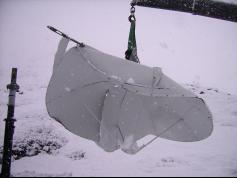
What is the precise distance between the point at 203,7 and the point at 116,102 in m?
1.82

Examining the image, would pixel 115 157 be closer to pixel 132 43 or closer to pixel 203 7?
pixel 132 43

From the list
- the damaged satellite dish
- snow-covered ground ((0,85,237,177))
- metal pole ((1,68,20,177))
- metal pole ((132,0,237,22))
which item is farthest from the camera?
snow-covered ground ((0,85,237,177))

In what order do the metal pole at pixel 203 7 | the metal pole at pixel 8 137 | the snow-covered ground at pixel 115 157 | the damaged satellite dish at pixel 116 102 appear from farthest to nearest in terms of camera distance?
the snow-covered ground at pixel 115 157
the metal pole at pixel 8 137
the damaged satellite dish at pixel 116 102
the metal pole at pixel 203 7

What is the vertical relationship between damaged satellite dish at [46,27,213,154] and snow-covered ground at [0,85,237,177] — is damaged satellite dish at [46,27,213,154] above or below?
above

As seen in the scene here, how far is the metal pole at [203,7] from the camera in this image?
3.16 meters

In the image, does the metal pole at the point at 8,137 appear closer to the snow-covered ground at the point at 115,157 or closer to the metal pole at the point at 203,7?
the snow-covered ground at the point at 115,157

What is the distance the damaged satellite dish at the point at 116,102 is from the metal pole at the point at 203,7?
4.04 feet

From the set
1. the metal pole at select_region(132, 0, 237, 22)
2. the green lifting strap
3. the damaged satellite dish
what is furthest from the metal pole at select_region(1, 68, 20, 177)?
the metal pole at select_region(132, 0, 237, 22)

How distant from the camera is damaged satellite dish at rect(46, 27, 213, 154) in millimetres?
4219

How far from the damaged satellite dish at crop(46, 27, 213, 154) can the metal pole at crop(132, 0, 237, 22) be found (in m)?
1.23

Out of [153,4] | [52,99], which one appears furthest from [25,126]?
[153,4]

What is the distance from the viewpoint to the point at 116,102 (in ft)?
14.1

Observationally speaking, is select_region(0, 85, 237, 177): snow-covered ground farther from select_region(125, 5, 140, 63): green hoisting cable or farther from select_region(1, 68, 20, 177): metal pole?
select_region(125, 5, 140, 63): green hoisting cable

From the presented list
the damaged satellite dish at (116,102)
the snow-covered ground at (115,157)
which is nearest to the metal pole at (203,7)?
the damaged satellite dish at (116,102)
